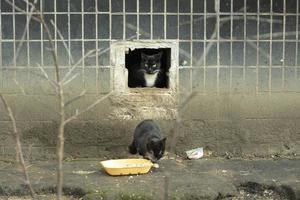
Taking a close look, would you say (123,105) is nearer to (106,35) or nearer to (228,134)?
(106,35)

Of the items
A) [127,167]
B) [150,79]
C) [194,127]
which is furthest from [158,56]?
[127,167]

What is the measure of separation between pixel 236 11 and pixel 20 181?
109 inches

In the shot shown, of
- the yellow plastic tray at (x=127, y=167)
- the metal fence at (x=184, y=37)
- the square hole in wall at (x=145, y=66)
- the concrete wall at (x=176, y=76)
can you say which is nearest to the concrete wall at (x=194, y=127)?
the concrete wall at (x=176, y=76)

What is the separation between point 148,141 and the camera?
5766 millimetres

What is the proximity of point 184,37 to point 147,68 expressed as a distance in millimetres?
538

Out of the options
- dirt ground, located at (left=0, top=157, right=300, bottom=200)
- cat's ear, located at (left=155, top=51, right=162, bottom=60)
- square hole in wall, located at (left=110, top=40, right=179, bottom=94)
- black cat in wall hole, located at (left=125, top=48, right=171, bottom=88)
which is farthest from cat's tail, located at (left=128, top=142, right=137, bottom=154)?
cat's ear, located at (left=155, top=51, right=162, bottom=60)

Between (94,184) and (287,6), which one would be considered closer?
(94,184)

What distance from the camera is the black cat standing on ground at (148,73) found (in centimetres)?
632

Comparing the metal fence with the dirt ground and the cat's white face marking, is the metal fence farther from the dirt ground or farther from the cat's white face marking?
the dirt ground

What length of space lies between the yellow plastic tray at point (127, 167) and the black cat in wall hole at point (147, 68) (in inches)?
43.3

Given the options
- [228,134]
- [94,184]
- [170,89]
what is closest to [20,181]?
[94,184]

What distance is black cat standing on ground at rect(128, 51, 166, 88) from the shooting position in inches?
249

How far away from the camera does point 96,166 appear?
5.98 meters

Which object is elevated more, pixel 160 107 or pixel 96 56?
pixel 96 56
